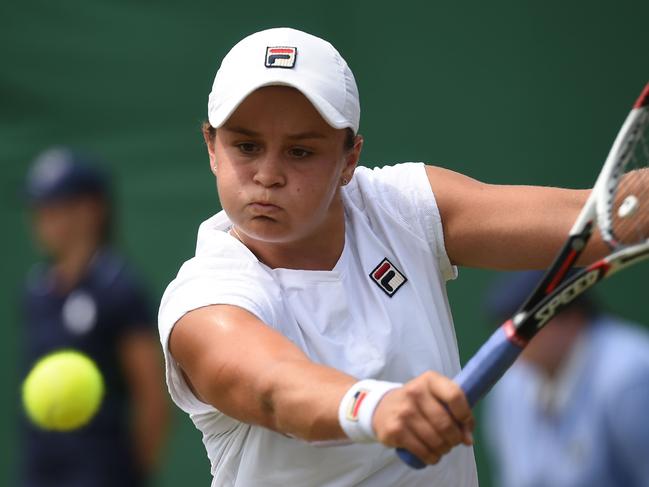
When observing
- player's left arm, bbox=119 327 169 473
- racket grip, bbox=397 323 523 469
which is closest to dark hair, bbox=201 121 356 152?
racket grip, bbox=397 323 523 469

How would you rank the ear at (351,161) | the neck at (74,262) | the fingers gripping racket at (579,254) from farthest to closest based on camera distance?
the neck at (74,262)
the ear at (351,161)
the fingers gripping racket at (579,254)

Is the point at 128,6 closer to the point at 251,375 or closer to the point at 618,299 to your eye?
the point at 618,299

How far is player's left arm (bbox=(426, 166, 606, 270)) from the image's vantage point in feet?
10.1

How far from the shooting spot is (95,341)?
5.20m

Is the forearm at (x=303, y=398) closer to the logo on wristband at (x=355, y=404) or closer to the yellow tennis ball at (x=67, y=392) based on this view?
the logo on wristband at (x=355, y=404)

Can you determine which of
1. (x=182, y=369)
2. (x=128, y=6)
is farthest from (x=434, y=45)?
(x=182, y=369)

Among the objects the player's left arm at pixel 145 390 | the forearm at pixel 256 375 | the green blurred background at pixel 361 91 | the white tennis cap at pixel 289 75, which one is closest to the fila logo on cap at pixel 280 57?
the white tennis cap at pixel 289 75

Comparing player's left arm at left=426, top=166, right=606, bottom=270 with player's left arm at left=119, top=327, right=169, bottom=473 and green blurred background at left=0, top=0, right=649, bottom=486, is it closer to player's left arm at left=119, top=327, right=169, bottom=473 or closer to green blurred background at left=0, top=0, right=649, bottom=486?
player's left arm at left=119, top=327, right=169, bottom=473

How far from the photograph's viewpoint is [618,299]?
584 centimetres

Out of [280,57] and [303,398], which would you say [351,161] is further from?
[303,398]

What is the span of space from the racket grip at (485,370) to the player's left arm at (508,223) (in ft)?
2.16

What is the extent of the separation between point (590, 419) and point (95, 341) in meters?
2.29

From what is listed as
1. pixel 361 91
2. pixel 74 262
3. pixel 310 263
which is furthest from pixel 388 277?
pixel 361 91

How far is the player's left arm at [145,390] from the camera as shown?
517cm
